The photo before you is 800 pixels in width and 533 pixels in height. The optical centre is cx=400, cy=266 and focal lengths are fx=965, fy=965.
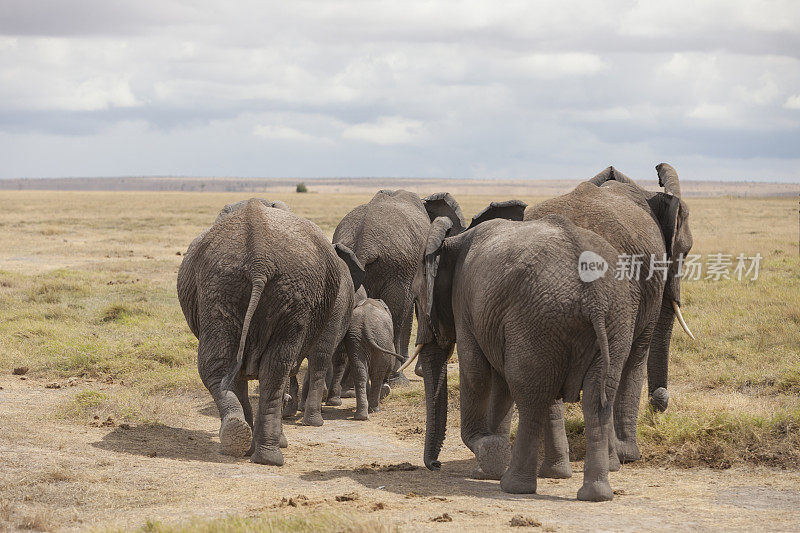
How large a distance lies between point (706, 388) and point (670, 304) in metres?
2.45

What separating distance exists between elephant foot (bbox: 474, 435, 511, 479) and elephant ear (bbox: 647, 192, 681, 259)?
103 inches

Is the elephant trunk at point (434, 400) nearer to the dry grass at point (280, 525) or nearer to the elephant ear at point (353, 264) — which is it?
the elephant ear at point (353, 264)

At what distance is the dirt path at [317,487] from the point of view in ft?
20.0

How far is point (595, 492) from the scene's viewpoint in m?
6.62

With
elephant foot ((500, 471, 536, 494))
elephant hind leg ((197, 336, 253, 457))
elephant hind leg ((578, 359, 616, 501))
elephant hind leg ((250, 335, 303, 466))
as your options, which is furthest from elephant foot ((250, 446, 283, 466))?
elephant hind leg ((578, 359, 616, 501))

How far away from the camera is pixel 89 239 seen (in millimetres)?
32844

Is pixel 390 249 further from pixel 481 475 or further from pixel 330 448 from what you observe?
pixel 481 475

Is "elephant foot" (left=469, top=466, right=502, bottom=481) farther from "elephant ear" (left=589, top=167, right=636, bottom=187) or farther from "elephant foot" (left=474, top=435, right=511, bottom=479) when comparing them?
"elephant ear" (left=589, top=167, right=636, bottom=187)

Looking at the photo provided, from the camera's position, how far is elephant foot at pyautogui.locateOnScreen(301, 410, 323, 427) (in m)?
10.3

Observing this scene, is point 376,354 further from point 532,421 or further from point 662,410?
point 532,421

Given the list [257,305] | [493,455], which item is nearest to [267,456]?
[257,305]

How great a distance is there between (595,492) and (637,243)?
235 cm

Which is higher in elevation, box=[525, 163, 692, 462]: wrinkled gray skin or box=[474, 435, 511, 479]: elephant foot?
box=[525, 163, 692, 462]: wrinkled gray skin

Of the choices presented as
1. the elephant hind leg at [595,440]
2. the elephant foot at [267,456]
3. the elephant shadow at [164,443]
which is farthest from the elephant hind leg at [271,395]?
the elephant hind leg at [595,440]
